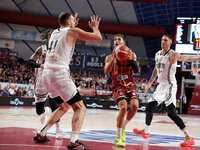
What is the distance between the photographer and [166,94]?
575 centimetres

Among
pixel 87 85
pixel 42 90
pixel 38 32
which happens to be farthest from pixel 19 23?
pixel 42 90

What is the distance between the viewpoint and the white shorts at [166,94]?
5.71m

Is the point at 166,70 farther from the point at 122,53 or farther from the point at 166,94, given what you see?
the point at 122,53

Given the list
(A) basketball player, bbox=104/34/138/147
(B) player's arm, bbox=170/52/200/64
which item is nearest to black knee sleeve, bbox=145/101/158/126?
(A) basketball player, bbox=104/34/138/147

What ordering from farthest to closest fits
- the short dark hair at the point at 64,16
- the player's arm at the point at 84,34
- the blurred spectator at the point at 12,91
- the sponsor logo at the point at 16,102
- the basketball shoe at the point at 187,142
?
the blurred spectator at the point at 12,91, the sponsor logo at the point at 16,102, the basketball shoe at the point at 187,142, the short dark hair at the point at 64,16, the player's arm at the point at 84,34

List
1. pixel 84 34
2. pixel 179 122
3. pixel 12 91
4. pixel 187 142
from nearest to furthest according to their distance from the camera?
1. pixel 84 34
2. pixel 187 142
3. pixel 179 122
4. pixel 12 91

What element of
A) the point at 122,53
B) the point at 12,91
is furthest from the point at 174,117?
the point at 12,91

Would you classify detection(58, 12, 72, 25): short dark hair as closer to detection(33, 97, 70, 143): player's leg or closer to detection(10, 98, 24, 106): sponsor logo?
detection(33, 97, 70, 143): player's leg

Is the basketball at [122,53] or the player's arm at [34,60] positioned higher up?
the basketball at [122,53]

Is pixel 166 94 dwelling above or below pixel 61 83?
below

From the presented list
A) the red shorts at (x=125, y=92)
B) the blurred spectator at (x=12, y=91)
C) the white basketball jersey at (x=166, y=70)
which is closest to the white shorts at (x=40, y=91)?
the red shorts at (x=125, y=92)

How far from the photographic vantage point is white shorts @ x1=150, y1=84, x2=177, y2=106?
5.71 meters

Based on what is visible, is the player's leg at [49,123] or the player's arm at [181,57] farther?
the player's arm at [181,57]

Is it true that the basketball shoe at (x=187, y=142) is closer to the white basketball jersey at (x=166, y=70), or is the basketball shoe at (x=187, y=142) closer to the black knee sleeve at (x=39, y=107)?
the white basketball jersey at (x=166, y=70)
